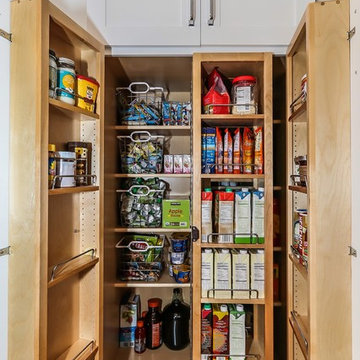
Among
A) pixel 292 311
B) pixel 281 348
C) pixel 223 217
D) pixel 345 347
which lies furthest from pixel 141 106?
pixel 281 348

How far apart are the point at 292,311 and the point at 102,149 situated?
3.63 feet

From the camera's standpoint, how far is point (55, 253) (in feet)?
3.61

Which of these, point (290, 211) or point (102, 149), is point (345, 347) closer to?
point (290, 211)

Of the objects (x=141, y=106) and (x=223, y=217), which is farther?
(x=141, y=106)

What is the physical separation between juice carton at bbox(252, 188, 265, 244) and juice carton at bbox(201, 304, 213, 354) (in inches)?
16.6

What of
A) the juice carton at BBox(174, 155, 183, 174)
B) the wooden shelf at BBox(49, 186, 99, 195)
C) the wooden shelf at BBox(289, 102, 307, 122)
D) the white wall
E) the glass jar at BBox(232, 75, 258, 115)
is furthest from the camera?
the juice carton at BBox(174, 155, 183, 174)

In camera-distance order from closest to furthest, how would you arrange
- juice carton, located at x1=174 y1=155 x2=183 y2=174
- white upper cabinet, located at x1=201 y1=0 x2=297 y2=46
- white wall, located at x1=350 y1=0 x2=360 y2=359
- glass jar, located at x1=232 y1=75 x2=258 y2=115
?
white wall, located at x1=350 y1=0 x2=360 y2=359 → white upper cabinet, located at x1=201 y1=0 x2=297 y2=46 → glass jar, located at x1=232 y1=75 x2=258 y2=115 → juice carton, located at x1=174 y1=155 x2=183 y2=174

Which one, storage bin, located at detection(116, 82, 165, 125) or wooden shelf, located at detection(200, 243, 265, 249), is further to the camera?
storage bin, located at detection(116, 82, 165, 125)

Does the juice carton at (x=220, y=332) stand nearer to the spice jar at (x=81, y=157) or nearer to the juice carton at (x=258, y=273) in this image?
the juice carton at (x=258, y=273)

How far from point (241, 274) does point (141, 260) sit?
1.92ft

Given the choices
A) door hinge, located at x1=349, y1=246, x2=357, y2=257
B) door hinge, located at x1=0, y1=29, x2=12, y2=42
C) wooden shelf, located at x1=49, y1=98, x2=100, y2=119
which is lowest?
door hinge, located at x1=349, y1=246, x2=357, y2=257

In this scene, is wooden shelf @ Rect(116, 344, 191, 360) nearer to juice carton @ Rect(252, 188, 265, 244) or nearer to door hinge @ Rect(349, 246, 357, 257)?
juice carton @ Rect(252, 188, 265, 244)

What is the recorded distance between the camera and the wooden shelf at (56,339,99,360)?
3.61ft

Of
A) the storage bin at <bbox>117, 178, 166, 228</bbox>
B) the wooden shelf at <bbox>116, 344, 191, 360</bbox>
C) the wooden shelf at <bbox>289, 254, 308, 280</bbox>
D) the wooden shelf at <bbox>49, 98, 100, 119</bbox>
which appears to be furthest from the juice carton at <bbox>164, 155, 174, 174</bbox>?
the wooden shelf at <bbox>116, 344, 191, 360</bbox>
